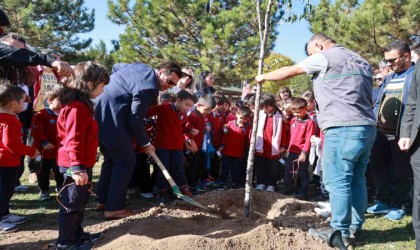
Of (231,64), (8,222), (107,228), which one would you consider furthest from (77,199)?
(231,64)

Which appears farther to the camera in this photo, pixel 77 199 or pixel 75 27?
pixel 75 27

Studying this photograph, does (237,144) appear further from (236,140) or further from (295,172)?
(295,172)

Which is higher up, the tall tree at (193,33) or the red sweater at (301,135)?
the tall tree at (193,33)

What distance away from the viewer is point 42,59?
9.78ft

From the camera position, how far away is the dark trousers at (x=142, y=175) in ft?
18.1

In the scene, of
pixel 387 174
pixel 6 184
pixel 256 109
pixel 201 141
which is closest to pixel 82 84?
pixel 6 184

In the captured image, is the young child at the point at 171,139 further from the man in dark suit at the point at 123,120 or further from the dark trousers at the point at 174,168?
the man in dark suit at the point at 123,120

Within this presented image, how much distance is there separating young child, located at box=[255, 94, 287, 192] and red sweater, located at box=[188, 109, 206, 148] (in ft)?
3.03

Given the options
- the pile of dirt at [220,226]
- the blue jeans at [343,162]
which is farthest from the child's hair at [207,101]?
the blue jeans at [343,162]

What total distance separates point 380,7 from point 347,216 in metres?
10.1

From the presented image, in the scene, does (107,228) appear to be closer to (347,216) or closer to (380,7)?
(347,216)

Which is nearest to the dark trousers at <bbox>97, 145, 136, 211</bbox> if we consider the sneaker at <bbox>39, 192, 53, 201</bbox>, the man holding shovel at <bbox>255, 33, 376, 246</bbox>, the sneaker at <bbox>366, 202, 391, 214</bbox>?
the sneaker at <bbox>39, 192, 53, 201</bbox>

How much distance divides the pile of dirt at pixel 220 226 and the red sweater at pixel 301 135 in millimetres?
904

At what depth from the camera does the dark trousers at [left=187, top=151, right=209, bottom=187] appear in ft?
19.4
